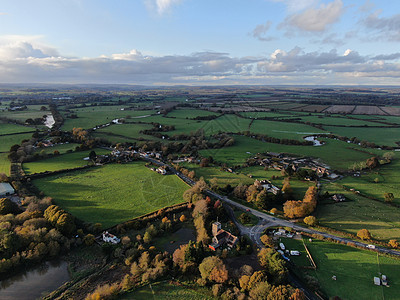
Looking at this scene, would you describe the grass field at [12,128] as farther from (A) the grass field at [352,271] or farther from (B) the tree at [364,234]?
(B) the tree at [364,234]

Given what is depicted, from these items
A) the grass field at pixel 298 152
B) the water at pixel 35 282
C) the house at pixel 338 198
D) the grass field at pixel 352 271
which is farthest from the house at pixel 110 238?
the house at pixel 338 198

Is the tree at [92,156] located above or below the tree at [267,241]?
above

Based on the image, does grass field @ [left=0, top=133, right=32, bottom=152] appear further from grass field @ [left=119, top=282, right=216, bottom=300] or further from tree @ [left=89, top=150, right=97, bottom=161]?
grass field @ [left=119, top=282, right=216, bottom=300]

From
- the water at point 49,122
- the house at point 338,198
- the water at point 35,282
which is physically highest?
the water at point 49,122

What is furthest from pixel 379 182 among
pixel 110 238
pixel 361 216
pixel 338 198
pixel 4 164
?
pixel 4 164

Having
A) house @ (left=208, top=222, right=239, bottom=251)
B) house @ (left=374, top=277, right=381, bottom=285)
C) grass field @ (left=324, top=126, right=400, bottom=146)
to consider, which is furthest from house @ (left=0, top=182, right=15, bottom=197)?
grass field @ (left=324, top=126, right=400, bottom=146)

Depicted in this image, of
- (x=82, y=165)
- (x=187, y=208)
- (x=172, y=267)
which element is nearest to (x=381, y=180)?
(x=187, y=208)

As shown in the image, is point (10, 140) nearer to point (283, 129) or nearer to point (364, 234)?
point (364, 234)
